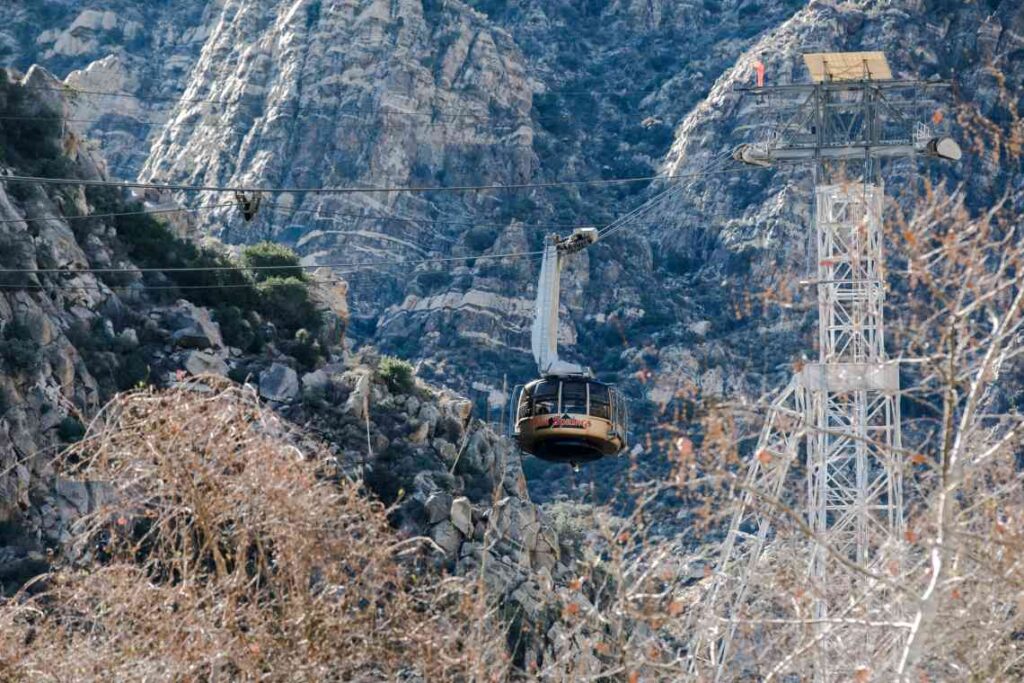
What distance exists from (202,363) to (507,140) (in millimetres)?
68022

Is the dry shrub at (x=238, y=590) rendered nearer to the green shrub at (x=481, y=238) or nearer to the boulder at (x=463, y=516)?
the boulder at (x=463, y=516)

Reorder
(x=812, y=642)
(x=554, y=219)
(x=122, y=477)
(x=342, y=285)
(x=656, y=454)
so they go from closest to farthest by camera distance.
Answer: (x=812, y=642) → (x=122, y=477) → (x=342, y=285) → (x=656, y=454) → (x=554, y=219)

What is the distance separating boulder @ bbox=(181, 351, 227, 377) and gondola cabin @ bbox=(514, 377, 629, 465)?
1796cm

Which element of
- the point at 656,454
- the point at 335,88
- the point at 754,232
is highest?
the point at 335,88

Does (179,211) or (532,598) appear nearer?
(532,598)

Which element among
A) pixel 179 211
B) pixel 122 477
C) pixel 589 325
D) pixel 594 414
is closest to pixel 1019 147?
pixel 122 477

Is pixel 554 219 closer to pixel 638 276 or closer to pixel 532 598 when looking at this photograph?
pixel 638 276

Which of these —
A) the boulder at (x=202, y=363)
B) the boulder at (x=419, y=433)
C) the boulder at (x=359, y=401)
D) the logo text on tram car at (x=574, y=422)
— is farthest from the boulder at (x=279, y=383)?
the logo text on tram car at (x=574, y=422)

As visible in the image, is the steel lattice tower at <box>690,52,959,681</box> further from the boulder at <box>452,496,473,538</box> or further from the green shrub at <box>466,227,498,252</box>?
the green shrub at <box>466,227,498,252</box>

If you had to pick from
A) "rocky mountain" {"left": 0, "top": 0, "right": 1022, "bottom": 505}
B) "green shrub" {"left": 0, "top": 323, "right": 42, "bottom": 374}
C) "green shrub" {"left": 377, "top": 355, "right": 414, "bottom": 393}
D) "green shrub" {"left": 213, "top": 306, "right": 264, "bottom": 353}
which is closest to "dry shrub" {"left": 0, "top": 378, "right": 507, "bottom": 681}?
"green shrub" {"left": 0, "top": 323, "right": 42, "bottom": 374}

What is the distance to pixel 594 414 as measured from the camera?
3850cm

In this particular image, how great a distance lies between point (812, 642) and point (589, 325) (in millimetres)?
89302

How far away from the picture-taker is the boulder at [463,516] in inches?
1992

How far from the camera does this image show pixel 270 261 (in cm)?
7194
